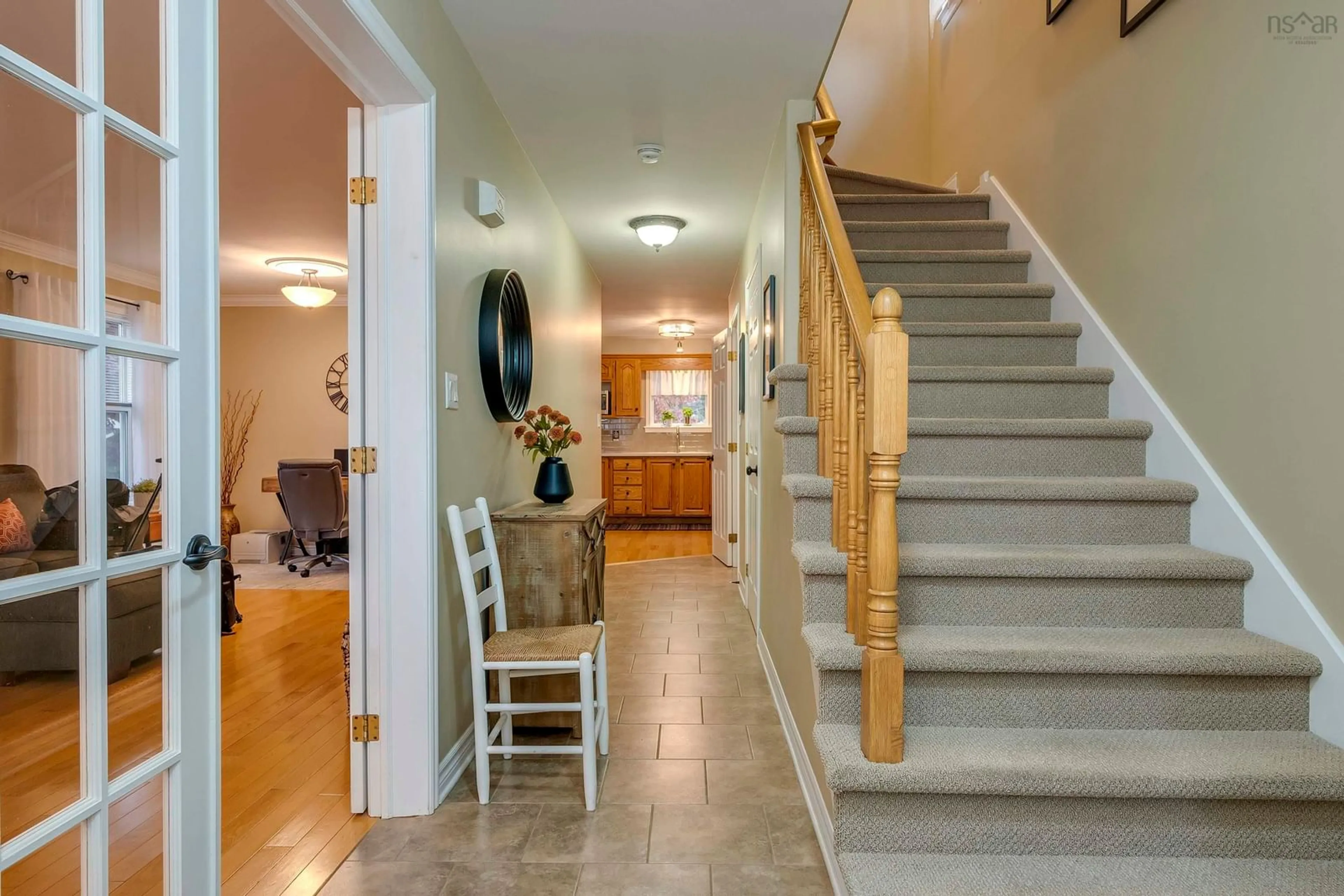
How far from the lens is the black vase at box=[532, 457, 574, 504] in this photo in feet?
9.71

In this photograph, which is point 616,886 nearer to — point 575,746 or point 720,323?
point 575,746

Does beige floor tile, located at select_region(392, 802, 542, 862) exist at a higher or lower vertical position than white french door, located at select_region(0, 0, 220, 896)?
lower

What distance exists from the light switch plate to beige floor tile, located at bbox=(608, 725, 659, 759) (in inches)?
51.2

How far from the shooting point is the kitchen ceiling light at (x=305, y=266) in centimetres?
541

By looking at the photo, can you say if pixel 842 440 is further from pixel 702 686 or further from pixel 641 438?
pixel 641 438

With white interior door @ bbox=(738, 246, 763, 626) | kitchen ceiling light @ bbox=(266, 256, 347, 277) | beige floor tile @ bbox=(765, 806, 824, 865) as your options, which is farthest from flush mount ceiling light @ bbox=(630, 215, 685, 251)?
beige floor tile @ bbox=(765, 806, 824, 865)

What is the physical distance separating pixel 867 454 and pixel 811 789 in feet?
3.57

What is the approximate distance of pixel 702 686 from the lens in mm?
3135

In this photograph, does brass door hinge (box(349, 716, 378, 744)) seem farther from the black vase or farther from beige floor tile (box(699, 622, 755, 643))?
beige floor tile (box(699, 622, 755, 643))

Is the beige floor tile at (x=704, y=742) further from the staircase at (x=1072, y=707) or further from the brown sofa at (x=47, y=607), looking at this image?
the brown sofa at (x=47, y=607)

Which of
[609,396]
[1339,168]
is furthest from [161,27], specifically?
[609,396]

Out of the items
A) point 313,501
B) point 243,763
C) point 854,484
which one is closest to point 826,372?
point 854,484

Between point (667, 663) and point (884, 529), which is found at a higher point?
point (884, 529)

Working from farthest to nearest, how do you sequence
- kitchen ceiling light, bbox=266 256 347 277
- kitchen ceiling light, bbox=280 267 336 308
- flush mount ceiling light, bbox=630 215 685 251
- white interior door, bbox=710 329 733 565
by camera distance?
white interior door, bbox=710 329 733 565 → kitchen ceiling light, bbox=280 267 336 308 → kitchen ceiling light, bbox=266 256 347 277 → flush mount ceiling light, bbox=630 215 685 251
